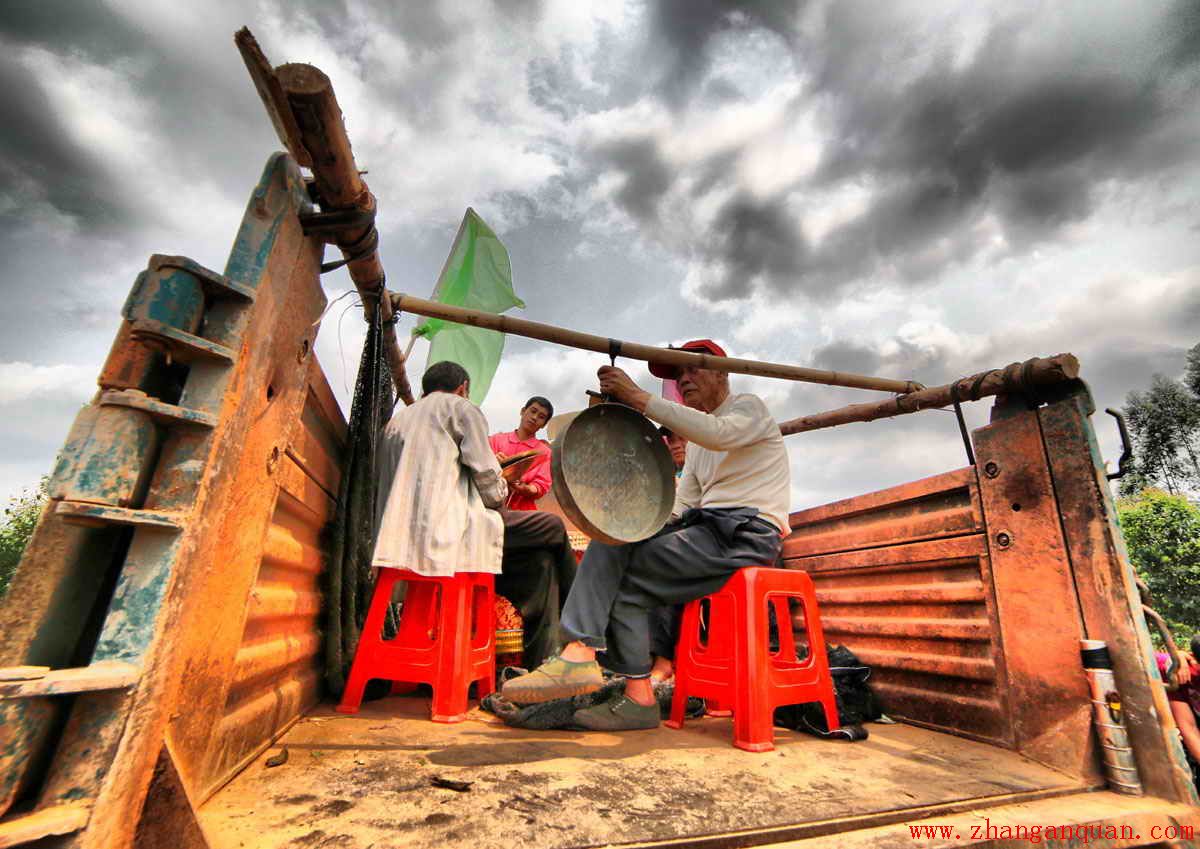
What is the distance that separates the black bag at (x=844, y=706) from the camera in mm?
2494

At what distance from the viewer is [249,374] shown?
137 cm

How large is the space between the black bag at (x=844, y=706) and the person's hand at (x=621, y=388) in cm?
160

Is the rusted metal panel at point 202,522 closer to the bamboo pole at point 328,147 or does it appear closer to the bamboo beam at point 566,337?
the bamboo pole at point 328,147

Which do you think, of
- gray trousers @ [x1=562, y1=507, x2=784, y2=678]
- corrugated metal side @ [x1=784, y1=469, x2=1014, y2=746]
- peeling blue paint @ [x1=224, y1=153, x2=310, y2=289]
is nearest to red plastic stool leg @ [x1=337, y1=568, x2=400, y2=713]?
gray trousers @ [x1=562, y1=507, x2=784, y2=678]

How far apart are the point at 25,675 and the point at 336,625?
1662mm

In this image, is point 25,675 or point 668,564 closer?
point 25,675

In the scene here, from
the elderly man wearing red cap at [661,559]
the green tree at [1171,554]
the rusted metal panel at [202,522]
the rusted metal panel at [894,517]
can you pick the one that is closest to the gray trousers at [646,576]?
the elderly man wearing red cap at [661,559]

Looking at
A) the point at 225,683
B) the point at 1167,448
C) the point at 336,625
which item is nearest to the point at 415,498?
the point at 336,625

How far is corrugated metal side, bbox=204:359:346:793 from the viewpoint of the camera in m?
1.53

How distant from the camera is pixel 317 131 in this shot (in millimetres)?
1661

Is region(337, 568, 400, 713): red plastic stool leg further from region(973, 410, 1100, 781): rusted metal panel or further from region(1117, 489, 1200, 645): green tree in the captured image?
region(1117, 489, 1200, 645): green tree

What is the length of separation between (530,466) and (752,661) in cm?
229

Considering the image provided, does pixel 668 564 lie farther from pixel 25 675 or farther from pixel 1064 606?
pixel 25 675

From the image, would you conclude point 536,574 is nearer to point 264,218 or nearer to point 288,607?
point 288,607
